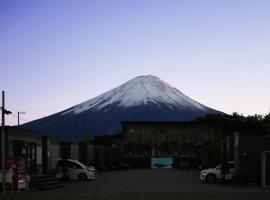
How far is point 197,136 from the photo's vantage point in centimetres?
9562

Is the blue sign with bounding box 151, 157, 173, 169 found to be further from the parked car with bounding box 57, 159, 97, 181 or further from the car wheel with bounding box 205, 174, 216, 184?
the car wheel with bounding box 205, 174, 216, 184

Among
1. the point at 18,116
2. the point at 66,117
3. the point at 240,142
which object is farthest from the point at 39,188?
the point at 66,117

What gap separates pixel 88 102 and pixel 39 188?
16212 centimetres

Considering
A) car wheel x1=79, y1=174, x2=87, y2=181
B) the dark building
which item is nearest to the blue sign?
the dark building

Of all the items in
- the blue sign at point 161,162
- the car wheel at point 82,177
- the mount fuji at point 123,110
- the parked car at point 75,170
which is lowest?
the blue sign at point 161,162

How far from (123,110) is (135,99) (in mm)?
8866

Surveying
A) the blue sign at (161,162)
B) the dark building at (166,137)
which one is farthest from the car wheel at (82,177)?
the dark building at (166,137)

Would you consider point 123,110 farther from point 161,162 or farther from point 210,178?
point 210,178

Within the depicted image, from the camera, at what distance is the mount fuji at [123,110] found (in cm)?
17150

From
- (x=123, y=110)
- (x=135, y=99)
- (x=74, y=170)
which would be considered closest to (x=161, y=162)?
(x=74, y=170)

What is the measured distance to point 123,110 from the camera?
7062 inches

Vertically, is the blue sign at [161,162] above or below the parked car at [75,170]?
below

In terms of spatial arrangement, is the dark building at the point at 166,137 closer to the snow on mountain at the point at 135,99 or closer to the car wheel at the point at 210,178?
the car wheel at the point at 210,178

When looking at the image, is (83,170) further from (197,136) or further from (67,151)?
(197,136)
